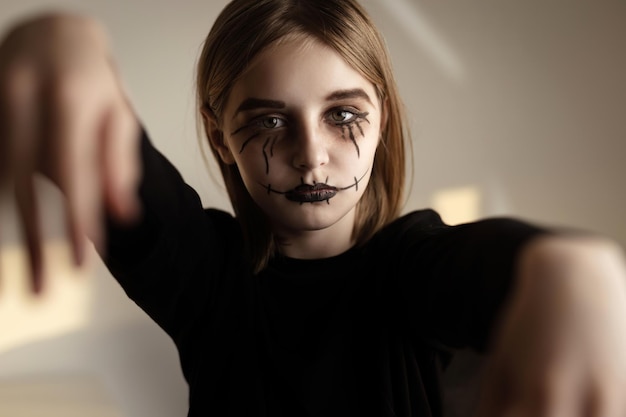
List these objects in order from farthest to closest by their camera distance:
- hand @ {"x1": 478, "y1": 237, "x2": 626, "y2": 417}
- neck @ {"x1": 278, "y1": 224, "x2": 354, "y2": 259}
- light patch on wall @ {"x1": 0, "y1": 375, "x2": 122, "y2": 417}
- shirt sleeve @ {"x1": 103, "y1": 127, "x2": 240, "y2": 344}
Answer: light patch on wall @ {"x1": 0, "y1": 375, "x2": 122, "y2": 417} < neck @ {"x1": 278, "y1": 224, "x2": 354, "y2": 259} < shirt sleeve @ {"x1": 103, "y1": 127, "x2": 240, "y2": 344} < hand @ {"x1": 478, "y1": 237, "x2": 626, "y2": 417}

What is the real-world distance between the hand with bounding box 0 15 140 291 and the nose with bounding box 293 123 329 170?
171 millimetres

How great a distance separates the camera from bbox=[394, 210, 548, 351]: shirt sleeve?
1.05 ft

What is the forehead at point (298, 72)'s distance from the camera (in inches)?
17.7

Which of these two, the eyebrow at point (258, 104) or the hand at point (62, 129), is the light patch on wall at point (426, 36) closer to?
the eyebrow at point (258, 104)

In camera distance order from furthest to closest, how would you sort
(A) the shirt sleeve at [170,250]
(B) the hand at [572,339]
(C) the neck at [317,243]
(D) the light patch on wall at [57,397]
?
(D) the light patch on wall at [57,397], (C) the neck at [317,243], (A) the shirt sleeve at [170,250], (B) the hand at [572,339]

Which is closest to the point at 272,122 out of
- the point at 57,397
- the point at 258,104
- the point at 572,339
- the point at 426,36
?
the point at 258,104

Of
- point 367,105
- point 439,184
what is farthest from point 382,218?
point 439,184

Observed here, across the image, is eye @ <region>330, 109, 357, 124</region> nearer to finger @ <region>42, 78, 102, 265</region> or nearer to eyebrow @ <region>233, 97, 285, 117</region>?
eyebrow @ <region>233, 97, 285, 117</region>

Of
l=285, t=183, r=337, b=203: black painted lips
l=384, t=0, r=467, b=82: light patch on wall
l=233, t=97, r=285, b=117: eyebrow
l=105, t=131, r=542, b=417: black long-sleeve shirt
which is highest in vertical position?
l=384, t=0, r=467, b=82: light patch on wall

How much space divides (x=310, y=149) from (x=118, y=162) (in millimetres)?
182

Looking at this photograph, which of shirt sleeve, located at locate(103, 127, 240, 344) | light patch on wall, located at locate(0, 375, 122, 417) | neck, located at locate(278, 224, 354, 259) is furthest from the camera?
light patch on wall, located at locate(0, 375, 122, 417)

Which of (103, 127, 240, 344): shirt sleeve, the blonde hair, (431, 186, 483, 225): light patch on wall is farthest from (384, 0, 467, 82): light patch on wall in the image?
(103, 127, 240, 344): shirt sleeve

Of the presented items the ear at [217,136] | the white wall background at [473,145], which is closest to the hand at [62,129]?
the ear at [217,136]

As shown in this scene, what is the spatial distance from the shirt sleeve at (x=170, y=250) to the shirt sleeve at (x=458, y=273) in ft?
0.48
